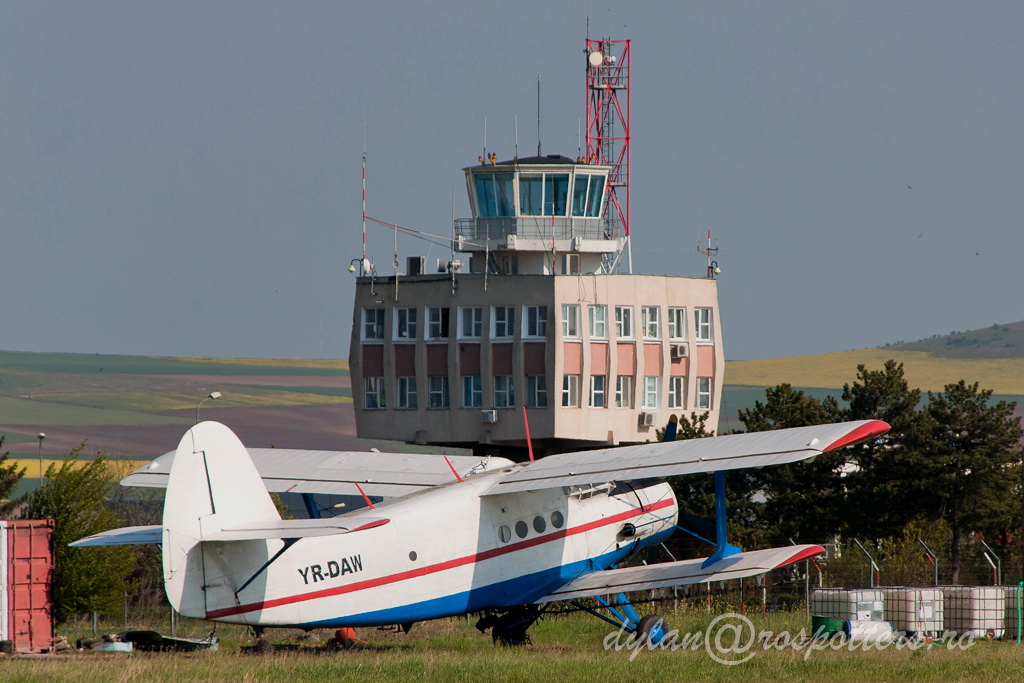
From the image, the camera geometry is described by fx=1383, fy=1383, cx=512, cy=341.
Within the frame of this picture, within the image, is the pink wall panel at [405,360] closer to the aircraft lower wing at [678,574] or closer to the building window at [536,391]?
the building window at [536,391]

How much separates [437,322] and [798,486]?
791 inches

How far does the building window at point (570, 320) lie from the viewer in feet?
198

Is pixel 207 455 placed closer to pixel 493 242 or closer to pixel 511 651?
pixel 511 651

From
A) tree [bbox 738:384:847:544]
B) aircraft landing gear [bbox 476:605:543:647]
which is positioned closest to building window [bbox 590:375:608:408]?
tree [bbox 738:384:847:544]

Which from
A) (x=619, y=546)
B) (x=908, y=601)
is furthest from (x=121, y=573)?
(x=908, y=601)

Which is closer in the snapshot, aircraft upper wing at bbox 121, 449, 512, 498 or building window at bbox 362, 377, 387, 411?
aircraft upper wing at bbox 121, 449, 512, 498

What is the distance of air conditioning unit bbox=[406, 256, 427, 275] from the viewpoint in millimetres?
63344

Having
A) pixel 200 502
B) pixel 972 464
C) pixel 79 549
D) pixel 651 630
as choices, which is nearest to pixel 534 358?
pixel 972 464

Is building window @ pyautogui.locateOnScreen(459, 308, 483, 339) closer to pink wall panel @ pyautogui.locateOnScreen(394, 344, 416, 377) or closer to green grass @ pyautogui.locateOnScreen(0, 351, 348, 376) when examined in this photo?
pink wall panel @ pyautogui.locateOnScreen(394, 344, 416, 377)

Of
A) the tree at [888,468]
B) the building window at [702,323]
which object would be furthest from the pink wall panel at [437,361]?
the tree at [888,468]

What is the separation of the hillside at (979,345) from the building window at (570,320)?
129m

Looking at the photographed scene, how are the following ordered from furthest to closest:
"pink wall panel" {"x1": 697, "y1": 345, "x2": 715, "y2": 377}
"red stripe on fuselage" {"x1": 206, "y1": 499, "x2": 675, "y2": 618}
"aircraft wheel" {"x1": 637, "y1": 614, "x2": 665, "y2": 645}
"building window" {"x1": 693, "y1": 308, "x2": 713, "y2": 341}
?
1. "pink wall panel" {"x1": 697, "y1": 345, "x2": 715, "y2": 377}
2. "building window" {"x1": 693, "y1": 308, "x2": 713, "y2": 341}
3. "aircraft wheel" {"x1": 637, "y1": 614, "x2": 665, "y2": 645}
4. "red stripe on fuselage" {"x1": 206, "y1": 499, "x2": 675, "y2": 618}

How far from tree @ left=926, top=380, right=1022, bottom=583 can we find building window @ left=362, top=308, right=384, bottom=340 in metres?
Result: 25.6

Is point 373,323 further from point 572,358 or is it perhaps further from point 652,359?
point 652,359
